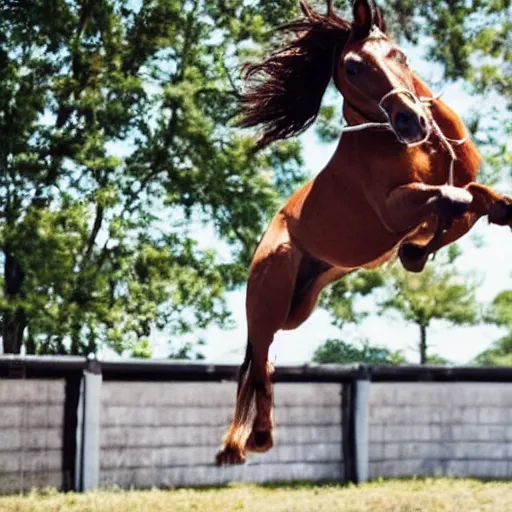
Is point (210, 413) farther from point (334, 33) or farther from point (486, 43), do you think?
point (486, 43)

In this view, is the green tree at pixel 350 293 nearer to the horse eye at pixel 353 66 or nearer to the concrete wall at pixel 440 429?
the concrete wall at pixel 440 429

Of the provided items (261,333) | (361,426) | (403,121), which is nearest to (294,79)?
(403,121)

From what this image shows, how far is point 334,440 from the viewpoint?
10.2 meters

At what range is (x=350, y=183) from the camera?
369 cm

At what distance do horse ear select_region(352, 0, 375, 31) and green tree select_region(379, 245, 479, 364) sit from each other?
13977mm

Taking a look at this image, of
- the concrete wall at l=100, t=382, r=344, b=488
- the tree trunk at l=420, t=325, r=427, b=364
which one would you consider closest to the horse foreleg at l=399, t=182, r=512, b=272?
the concrete wall at l=100, t=382, r=344, b=488

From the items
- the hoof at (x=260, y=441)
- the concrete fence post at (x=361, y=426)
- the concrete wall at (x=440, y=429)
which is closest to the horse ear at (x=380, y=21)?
the hoof at (x=260, y=441)

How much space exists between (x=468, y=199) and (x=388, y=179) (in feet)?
1.23

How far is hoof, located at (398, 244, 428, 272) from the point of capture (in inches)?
141

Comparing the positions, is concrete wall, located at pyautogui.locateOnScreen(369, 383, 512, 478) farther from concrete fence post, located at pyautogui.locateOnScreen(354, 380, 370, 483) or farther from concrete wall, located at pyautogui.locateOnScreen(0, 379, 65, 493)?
concrete wall, located at pyautogui.locateOnScreen(0, 379, 65, 493)

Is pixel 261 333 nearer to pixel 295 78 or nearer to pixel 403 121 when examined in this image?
pixel 295 78

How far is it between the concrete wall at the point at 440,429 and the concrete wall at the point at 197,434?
0.50 metres

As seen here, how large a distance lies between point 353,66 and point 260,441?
1644 millimetres

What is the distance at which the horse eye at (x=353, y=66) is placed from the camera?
354 centimetres
